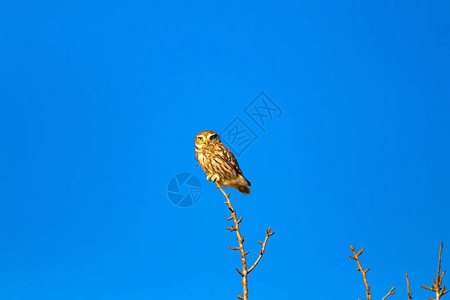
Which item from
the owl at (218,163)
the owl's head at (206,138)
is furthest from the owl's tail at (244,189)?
the owl's head at (206,138)

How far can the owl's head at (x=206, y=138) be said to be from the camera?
1188 cm

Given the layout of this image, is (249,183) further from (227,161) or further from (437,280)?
(437,280)

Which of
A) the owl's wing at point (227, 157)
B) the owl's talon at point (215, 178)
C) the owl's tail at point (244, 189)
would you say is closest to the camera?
the owl's talon at point (215, 178)

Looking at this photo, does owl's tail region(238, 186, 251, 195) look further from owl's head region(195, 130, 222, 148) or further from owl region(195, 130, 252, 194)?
owl's head region(195, 130, 222, 148)

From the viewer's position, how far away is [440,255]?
13.7ft

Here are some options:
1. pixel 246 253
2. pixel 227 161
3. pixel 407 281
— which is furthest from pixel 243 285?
pixel 227 161

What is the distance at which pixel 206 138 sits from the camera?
468 inches

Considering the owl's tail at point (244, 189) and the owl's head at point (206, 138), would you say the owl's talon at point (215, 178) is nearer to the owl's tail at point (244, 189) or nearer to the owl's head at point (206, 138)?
the owl's tail at point (244, 189)

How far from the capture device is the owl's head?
39.0 ft

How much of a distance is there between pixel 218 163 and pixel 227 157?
0.33m

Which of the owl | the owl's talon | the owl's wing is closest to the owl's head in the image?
the owl

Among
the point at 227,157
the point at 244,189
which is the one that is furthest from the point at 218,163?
the point at 244,189

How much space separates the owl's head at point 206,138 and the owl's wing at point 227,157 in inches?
11.4

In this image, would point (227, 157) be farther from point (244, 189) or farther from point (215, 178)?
point (244, 189)
